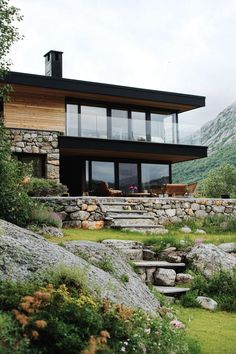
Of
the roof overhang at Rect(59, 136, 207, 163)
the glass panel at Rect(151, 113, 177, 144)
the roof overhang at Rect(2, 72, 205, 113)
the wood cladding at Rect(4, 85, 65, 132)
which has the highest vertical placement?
the roof overhang at Rect(2, 72, 205, 113)

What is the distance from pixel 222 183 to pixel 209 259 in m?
43.5

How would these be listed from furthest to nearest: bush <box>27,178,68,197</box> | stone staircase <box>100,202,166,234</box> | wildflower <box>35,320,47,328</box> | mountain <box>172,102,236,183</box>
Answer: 1. mountain <box>172,102,236,183</box>
2. bush <box>27,178,68,197</box>
3. stone staircase <box>100,202,166,234</box>
4. wildflower <box>35,320,47,328</box>

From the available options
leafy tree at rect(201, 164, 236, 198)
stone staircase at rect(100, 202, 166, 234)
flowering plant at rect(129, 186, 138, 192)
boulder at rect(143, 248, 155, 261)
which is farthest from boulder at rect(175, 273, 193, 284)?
leafy tree at rect(201, 164, 236, 198)

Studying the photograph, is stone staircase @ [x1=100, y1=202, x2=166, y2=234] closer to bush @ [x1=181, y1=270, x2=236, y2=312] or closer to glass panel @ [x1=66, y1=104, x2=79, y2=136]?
glass panel @ [x1=66, y1=104, x2=79, y2=136]

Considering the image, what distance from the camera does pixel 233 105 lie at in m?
147

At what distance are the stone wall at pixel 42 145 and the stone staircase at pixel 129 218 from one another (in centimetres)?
416

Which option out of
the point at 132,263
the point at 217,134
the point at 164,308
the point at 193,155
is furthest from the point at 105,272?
the point at 217,134

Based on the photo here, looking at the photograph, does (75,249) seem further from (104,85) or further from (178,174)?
(178,174)

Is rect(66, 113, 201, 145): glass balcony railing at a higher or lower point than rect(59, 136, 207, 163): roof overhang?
higher

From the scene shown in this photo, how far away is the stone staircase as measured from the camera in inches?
631

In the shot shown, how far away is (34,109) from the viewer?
72.1 feet

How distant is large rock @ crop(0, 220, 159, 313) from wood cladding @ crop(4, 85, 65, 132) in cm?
1362

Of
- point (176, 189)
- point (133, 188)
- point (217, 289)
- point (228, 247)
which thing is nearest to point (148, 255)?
point (228, 247)

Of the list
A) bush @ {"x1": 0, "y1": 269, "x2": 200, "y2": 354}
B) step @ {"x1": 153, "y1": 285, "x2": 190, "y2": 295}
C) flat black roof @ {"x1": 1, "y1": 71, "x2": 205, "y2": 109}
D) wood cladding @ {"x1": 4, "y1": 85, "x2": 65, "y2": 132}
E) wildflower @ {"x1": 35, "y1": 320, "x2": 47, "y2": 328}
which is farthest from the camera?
wood cladding @ {"x1": 4, "y1": 85, "x2": 65, "y2": 132}
